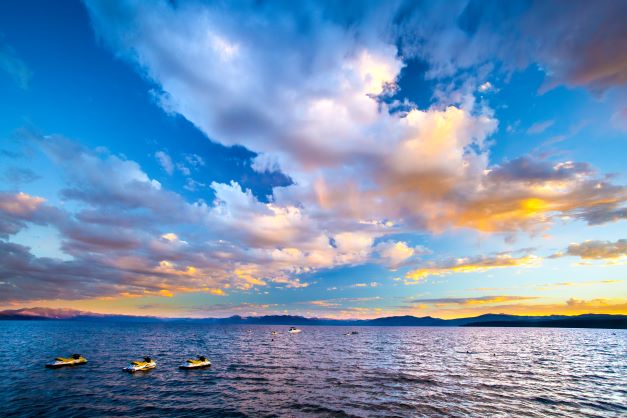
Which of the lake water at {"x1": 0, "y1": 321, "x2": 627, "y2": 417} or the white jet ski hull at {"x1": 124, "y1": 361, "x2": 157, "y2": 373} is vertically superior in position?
the white jet ski hull at {"x1": 124, "y1": 361, "x2": 157, "y2": 373}

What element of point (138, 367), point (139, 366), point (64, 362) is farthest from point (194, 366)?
point (64, 362)

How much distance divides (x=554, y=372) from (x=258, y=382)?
5771 centimetres

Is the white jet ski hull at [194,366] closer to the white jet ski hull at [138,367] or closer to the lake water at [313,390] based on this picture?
the lake water at [313,390]

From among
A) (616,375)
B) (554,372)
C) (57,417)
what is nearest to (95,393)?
(57,417)

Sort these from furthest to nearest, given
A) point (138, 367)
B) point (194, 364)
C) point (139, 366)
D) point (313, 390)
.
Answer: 1. point (194, 364)
2. point (139, 366)
3. point (138, 367)
4. point (313, 390)

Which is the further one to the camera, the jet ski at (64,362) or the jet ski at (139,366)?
the jet ski at (64,362)

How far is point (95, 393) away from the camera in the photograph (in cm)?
4122

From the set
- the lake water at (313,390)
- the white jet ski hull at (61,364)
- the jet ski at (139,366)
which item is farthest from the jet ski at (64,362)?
the jet ski at (139,366)

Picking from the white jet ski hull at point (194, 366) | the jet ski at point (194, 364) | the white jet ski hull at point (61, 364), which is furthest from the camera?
the jet ski at point (194, 364)

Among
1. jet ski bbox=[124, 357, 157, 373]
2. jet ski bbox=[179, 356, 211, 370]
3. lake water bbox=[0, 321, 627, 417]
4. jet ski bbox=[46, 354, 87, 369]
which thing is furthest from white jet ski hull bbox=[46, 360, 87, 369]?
jet ski bbox=[179, 356, 211, 370]

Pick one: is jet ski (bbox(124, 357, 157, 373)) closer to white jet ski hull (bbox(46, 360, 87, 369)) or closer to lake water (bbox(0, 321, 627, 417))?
lake water (bbox(0, 321, 627, 417))

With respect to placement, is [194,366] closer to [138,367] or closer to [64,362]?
[138,367]

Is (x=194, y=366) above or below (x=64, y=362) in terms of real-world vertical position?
below

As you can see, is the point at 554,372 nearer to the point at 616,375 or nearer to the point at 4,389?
the point at 616,375
